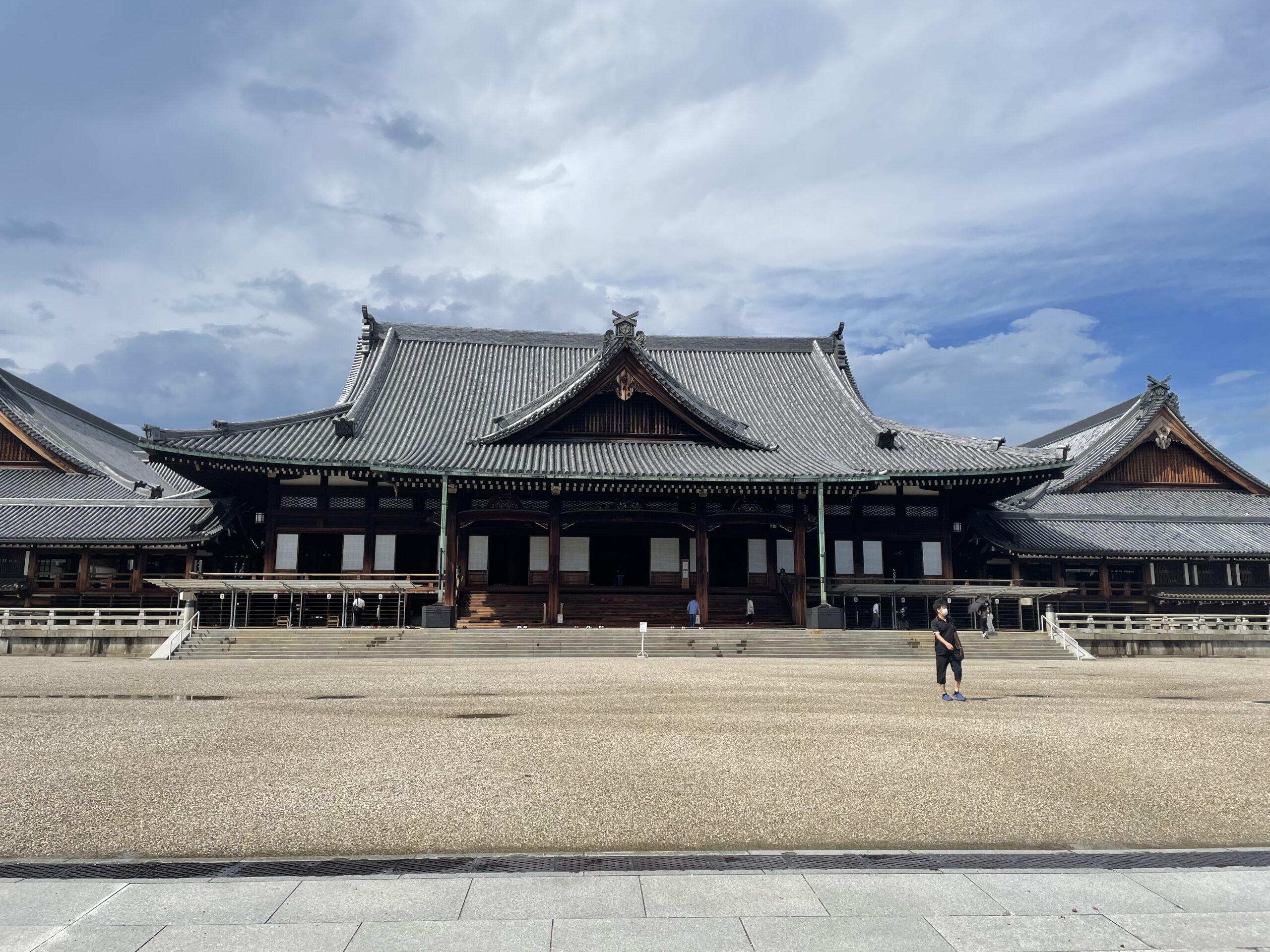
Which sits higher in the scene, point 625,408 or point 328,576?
point 625,408

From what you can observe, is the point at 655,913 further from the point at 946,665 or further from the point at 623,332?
the point at 623,332

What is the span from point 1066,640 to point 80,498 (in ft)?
122

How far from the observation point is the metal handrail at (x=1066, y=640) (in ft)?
81.9

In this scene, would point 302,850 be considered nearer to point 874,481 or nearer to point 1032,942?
point 1032,942

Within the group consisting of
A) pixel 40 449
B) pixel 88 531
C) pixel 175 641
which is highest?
pixel 40 449

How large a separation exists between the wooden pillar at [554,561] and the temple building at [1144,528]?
16813 mm

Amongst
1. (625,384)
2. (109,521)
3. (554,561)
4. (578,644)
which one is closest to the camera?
(578,644)

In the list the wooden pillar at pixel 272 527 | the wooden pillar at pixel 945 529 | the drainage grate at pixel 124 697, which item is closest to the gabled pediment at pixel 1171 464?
the wooden pillar at pixel 945 529

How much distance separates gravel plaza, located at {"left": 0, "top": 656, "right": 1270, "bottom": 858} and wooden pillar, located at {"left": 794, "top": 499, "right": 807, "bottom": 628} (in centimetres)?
1403

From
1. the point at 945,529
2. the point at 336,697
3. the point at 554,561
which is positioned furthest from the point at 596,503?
the point at 336,697

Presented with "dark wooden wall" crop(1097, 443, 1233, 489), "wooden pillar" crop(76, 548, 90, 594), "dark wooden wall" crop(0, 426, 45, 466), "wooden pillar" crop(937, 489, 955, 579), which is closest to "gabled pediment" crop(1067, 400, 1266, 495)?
"dark wooden wall" crop(1097, 443, 1233, 489)

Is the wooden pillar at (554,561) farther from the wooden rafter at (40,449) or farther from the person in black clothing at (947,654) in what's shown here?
the wooden rafter at (40,449)

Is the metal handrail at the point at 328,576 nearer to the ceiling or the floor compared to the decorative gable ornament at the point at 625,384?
nearer to the floor

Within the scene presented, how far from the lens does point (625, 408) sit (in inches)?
1280
